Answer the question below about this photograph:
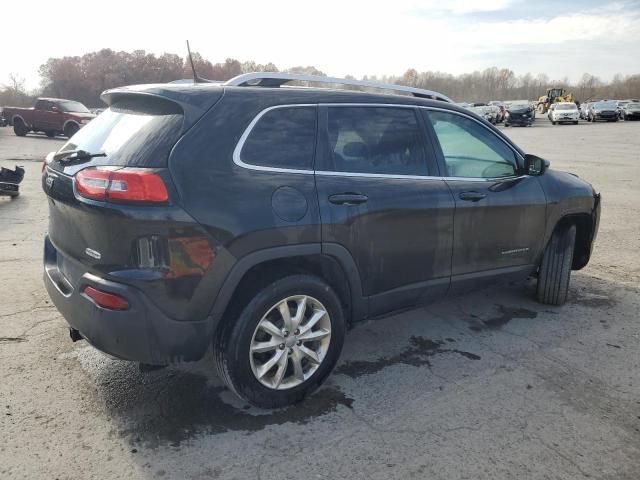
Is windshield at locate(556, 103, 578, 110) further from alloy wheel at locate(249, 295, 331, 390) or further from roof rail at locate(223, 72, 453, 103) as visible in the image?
alloy wheel at locate(249, 295, 331, 390)

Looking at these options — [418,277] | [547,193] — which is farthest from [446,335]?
[547,193]

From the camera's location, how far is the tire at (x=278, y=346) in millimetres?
2893

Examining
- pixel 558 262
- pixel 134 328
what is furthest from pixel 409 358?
pixel 134 328

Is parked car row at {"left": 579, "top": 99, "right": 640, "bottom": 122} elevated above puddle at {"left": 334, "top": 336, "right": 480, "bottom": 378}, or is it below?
above

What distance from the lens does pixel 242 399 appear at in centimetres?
304

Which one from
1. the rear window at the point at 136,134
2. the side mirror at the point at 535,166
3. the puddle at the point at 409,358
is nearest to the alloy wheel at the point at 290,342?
Answer: the puddle at the point at 409,358

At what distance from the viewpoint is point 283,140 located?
10.1ft

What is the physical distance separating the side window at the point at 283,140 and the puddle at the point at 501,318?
220cm

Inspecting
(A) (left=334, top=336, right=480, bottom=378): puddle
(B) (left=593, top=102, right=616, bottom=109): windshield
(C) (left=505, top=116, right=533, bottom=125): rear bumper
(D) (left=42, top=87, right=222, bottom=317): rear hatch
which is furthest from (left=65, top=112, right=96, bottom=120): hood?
(B) (left=593, top=102, right=616, bottom=109): windshield

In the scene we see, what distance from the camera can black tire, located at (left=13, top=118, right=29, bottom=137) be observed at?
26016 millimetres

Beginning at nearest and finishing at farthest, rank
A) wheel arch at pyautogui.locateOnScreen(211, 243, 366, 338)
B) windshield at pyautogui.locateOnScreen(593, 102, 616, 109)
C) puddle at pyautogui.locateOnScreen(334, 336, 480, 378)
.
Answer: wheel arch at pyautogui.locateOnScreen(211, 243, 366, 338)
puddle at pyautogui.locateOnScreen(334, 336, 480, 378)
windshield at pyautogui.locateOnScreen(593, 102, 616, 109)

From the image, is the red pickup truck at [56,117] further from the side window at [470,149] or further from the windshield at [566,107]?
the windshield at [566,107]

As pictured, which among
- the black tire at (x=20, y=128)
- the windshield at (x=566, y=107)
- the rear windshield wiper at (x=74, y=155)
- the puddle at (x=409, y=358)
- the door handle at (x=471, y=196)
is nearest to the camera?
the rear windshield wiper at (x=74, y=155)

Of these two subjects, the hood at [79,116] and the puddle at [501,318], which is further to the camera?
the hood at [79,116]
